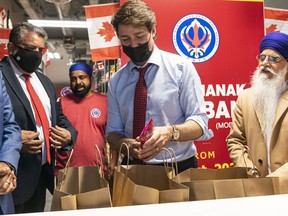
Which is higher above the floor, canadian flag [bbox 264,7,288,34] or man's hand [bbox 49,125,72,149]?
canadian flag [bbox 264,7,288,34]

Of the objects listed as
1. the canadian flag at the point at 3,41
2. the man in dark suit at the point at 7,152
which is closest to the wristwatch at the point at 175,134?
the man in dark suit at the point at 7,152

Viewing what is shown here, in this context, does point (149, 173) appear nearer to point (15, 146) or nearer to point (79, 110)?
point (15, 146)

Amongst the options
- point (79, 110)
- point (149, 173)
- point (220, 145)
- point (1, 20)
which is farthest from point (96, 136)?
point (1, 20)

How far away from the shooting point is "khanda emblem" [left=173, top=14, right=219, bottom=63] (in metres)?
3.35

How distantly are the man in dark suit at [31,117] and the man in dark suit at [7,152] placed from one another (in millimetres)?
293

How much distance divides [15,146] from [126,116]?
592 millimetres

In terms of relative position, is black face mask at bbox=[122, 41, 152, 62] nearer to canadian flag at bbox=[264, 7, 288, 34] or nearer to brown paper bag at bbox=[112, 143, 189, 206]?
brown paper bag at bbox=[112, 143, 189, 206]

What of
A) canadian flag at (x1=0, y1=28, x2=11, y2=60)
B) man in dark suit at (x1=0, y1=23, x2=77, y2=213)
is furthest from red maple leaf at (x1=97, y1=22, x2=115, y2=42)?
canadian flag at (x1=0, y1=28, x2=11, y2=60)

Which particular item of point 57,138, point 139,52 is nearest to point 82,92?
point 57,138

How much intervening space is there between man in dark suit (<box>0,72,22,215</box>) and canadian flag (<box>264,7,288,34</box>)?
3176mm

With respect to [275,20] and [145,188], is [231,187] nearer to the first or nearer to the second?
[145,188]

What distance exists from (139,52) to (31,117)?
77 centimetres

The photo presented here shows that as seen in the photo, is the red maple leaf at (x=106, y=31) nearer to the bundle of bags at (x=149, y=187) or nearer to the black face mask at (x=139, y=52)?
the black face mask at (x=139, y=52)

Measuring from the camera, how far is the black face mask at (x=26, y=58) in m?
2.20
